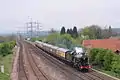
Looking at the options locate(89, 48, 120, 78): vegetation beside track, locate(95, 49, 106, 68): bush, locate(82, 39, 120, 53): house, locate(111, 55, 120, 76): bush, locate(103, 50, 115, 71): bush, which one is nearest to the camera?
locate(111, 55, 120, 76): bush

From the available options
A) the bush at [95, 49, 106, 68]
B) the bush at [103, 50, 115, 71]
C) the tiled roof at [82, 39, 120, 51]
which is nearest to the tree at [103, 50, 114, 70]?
the bush at [103, 50, 115, 71]

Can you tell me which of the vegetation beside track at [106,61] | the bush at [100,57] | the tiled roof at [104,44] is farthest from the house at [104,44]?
the bush at [100,57]

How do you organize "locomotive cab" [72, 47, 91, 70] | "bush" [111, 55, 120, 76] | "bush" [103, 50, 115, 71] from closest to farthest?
"bush" [111, 55, 120, 76]
"bush" [103, 50, 115, 71]
"locomotive cab" [72, 47, 91, 70]

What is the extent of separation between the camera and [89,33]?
4439 inches

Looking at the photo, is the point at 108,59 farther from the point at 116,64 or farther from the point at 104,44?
the point at 104,44

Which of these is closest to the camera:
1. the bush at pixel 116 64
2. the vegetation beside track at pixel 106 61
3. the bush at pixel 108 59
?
the bush at pixel 116 64

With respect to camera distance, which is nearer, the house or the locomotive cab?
the locomotive cab

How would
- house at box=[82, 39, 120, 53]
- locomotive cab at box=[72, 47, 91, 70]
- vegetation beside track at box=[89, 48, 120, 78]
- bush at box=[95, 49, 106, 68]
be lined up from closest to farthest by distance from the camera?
1. vegetation beside track at box=[89, 48, 120, 78]
2. locomotive cab at box=[72, 47, 91, 70]
3. bush at box=[95, 49, 106, 68]
4. house at box=[82, 39, 120, 53]

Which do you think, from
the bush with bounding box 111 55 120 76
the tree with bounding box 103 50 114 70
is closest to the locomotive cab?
the tree with bounding box 103 50 114 70

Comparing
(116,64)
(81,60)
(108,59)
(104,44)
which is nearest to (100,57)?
(108,59)

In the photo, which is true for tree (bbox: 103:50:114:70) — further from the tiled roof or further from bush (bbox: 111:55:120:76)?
the tiled roof

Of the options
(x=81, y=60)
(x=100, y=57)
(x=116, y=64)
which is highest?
(x=100, y=57)

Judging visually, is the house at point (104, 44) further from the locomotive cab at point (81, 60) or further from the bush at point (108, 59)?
the bush at point (108, 59)

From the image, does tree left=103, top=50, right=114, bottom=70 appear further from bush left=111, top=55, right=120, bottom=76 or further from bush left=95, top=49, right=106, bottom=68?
bush left=95, top=49, right=106, bottom=68
